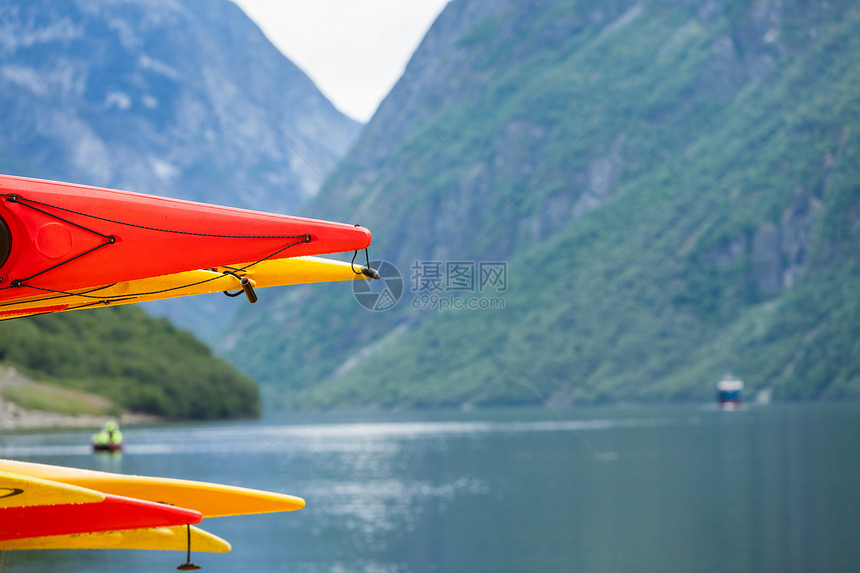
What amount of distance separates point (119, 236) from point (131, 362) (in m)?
162

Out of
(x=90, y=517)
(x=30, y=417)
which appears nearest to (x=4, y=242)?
(x=90, y=517)

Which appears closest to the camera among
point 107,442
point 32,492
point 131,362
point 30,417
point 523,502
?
point 32,492

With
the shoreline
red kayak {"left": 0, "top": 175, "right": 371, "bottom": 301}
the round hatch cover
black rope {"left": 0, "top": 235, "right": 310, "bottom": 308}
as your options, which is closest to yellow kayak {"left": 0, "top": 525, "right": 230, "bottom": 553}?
black rope {"left": 0, "top": 235, "right": 310, "bottom": 308}

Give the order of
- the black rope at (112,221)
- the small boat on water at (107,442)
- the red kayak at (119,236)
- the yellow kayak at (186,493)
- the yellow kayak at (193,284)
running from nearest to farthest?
the black rope at (112,221)
the red kayak at (119,236)
the yellow kayak at (193,284)
the yellow kayak at (186,493)
the small boat on water at (107,442)

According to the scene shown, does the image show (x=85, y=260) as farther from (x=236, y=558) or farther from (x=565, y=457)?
(x=565, y=457)

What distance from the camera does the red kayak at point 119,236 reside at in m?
9.89

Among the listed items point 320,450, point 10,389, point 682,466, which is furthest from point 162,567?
point 10,389

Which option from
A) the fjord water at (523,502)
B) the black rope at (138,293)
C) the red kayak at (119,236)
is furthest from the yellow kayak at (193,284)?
the fjord water at (523,502)

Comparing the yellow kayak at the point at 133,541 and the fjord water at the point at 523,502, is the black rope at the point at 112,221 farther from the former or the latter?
the fjord water at the point at 523,502

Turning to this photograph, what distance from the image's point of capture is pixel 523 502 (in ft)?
196

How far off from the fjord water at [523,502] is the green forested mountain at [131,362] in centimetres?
4384

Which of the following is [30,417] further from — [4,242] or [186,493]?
[4,242]

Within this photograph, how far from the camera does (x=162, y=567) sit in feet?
133

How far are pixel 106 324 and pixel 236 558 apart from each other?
14327cm
